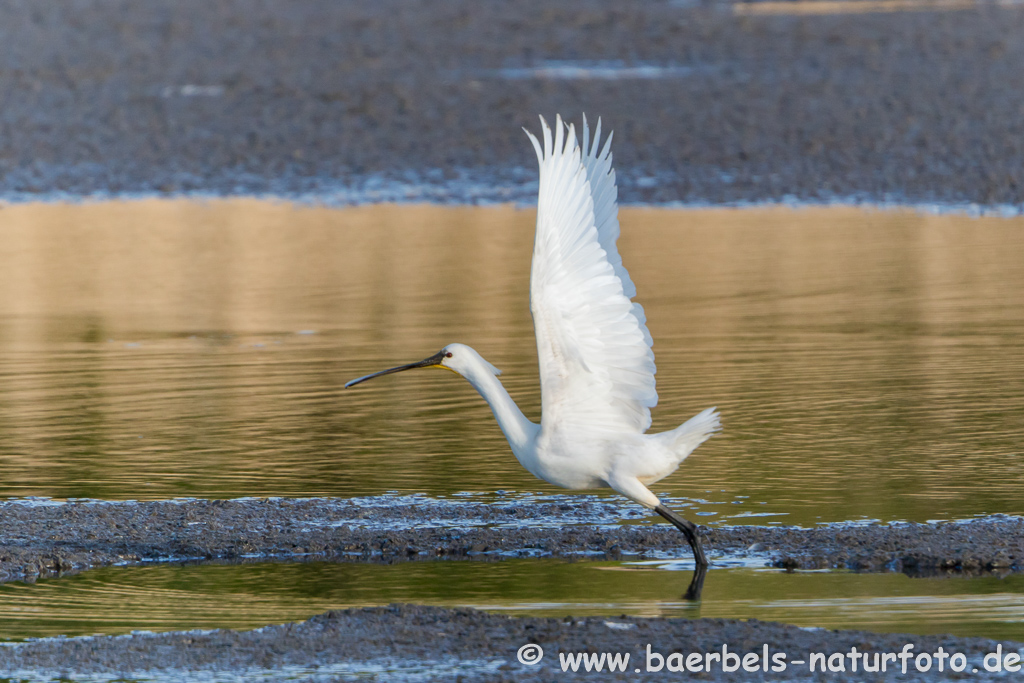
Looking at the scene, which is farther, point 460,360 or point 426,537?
point 426,537

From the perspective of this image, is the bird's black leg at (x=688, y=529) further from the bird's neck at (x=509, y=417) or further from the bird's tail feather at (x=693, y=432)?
the bird's neck at (x=509, y=417)

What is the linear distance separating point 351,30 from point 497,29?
2.23 metres

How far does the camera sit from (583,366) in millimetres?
6672

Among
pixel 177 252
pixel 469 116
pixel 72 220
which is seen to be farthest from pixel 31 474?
pixel 469 116

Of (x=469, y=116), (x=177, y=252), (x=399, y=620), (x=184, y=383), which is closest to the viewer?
(x=399, y=620)

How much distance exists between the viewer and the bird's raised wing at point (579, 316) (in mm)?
6570

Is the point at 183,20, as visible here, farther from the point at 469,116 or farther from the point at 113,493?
the point at 113,493

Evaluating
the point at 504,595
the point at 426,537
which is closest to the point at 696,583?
the point at 504,595

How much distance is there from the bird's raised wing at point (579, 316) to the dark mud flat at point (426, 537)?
72cm

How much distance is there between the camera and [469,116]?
21016 millimetres

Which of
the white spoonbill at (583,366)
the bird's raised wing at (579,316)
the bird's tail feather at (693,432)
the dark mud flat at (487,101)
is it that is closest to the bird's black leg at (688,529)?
the white spoonbill at (583,366)

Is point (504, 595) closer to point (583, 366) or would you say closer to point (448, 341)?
point (583, 366)

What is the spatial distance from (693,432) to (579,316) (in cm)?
63

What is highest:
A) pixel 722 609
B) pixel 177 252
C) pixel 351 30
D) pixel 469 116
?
pixel 351 30
